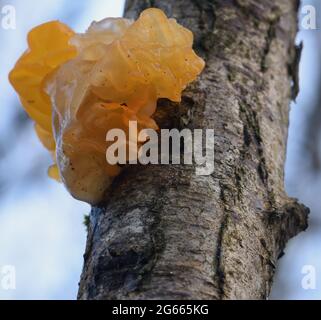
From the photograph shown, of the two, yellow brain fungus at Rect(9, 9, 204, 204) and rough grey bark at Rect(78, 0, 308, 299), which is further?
yellow brain fungus at Rect(9, 9, 204, 204)

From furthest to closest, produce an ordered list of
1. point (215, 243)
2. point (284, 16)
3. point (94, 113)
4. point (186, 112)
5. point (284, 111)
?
point (284, 16) → point (284, 111) → point (186, 112) → point (94, 113) → point (215, 243)

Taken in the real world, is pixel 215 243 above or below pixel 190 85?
below
